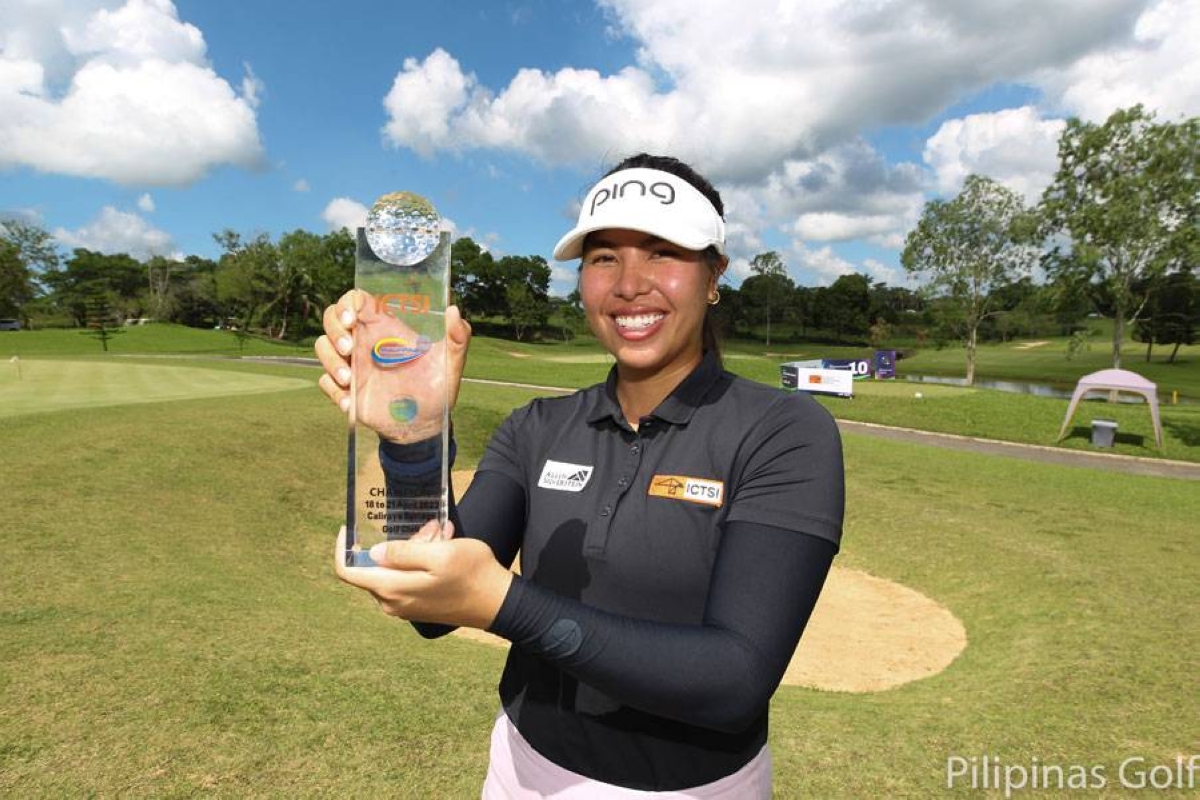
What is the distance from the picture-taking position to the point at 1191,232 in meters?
31.4

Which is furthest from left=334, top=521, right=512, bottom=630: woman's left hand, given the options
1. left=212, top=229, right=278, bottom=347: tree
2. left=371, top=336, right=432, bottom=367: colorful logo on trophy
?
left=212, top=229, right=278, bottom=347: tree

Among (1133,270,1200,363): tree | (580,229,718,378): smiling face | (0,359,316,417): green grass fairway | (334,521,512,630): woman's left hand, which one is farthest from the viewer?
(1133,270,1200,363): tree

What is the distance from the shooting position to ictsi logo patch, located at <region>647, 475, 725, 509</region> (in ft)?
6.08

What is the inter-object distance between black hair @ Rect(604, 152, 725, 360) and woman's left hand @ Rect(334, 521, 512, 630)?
116 cm

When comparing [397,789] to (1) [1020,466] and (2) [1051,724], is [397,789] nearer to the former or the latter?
(2) [1051,724]

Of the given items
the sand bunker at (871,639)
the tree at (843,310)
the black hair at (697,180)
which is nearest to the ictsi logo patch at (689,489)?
the black hair at (697,180)

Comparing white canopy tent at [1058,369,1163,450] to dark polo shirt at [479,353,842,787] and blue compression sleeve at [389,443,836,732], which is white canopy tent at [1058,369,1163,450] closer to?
dark polo shirt at [479,353,842,787]

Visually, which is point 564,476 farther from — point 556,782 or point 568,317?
point 568,317

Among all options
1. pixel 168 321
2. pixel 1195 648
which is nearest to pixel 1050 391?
pixel 1195 648

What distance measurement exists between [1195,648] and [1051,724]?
8.74ft

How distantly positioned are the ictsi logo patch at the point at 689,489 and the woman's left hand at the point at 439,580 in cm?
64

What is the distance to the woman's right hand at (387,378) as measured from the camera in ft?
5.58

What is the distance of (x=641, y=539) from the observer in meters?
1.87

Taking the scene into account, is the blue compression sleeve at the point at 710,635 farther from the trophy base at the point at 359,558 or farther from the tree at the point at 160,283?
the tree at the point at 160,283
